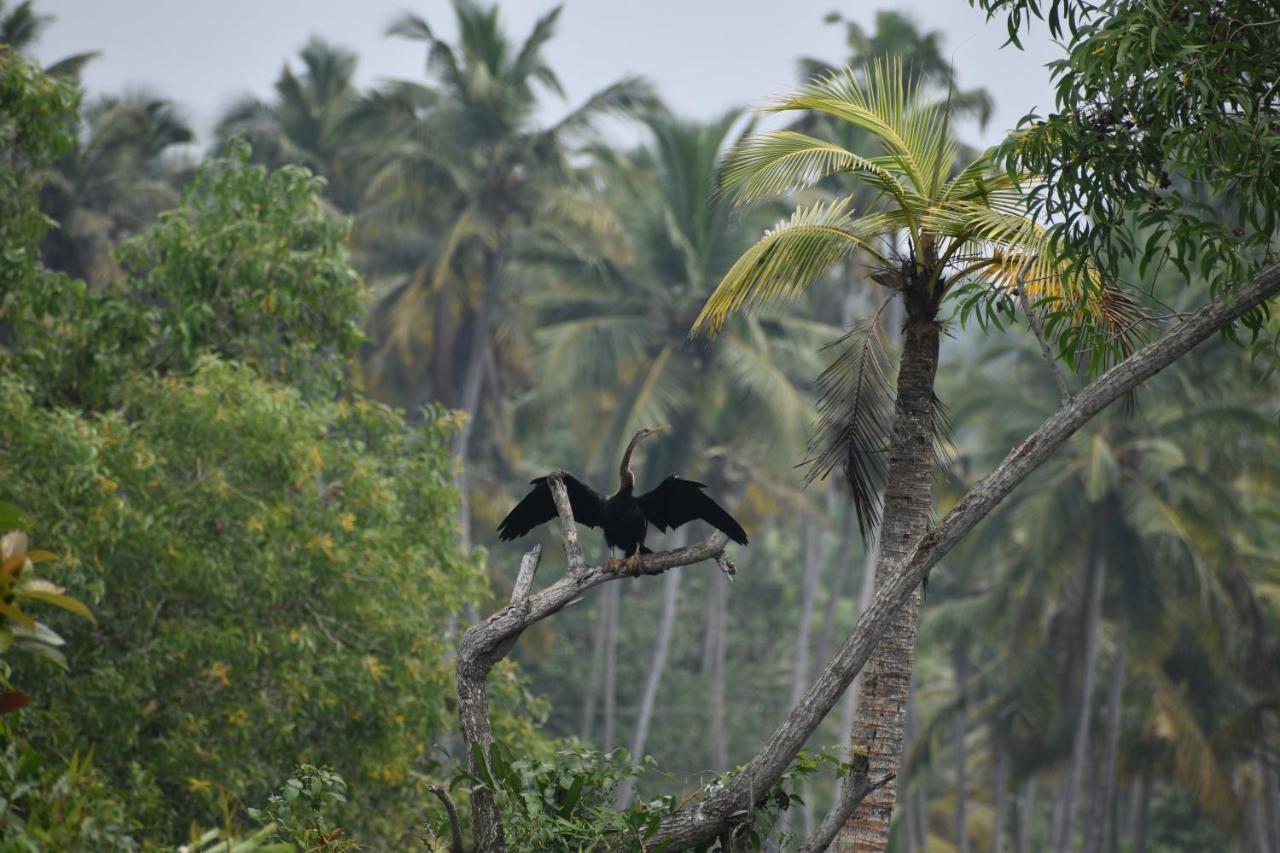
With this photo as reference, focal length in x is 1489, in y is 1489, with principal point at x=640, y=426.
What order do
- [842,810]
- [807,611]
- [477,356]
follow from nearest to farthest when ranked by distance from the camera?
[842,810] → [477,356] → [807,611]

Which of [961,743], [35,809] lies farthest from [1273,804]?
[35,809]

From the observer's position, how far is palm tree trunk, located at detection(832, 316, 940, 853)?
7543 millimetres

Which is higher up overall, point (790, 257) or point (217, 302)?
point (217, 302)

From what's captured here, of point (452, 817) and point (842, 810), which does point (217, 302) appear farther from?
point (842, 810)

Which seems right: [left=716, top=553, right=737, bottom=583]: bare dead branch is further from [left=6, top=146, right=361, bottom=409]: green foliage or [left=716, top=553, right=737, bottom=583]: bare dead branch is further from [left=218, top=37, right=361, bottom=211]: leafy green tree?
[left=218, top=37, right=361, bottom=211]: leafy green tree

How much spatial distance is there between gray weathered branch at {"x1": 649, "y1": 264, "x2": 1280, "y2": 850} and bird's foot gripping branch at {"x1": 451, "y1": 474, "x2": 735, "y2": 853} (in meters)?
0.75

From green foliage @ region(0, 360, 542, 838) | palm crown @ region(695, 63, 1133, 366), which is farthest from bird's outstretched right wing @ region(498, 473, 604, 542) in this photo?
green foliage @ region(0, 360, 542, 838)

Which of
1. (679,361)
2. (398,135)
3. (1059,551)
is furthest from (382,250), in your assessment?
(1059,551)

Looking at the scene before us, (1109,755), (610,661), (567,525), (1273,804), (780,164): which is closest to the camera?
Answer: (567,525)

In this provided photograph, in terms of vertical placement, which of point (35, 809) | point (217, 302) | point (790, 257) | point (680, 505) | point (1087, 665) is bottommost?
point (35, 809)

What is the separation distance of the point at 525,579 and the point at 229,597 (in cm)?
416

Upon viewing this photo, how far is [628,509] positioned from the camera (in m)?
7.48

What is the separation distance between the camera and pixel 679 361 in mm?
24500

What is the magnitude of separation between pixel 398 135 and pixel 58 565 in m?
16.7
